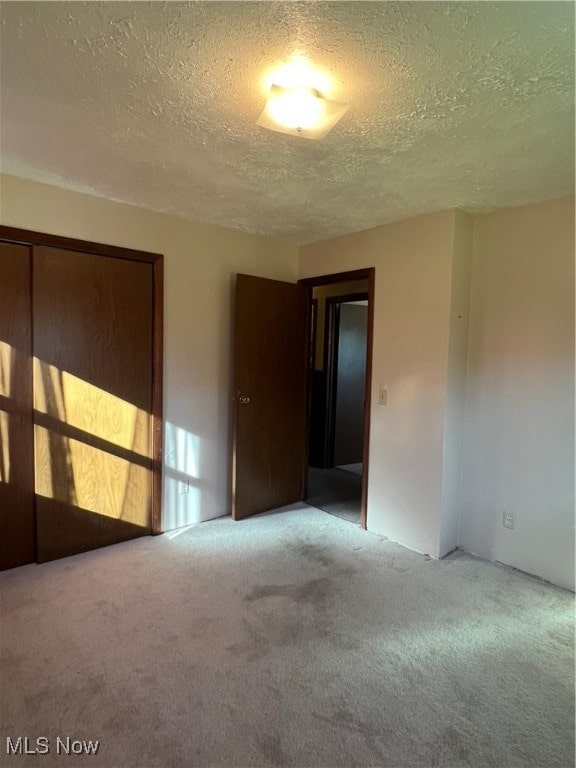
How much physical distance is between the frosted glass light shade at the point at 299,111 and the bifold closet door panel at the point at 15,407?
181 centimetres

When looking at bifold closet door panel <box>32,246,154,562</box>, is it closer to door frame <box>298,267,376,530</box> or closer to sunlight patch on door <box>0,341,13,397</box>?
sunlight patch on door <box>0,341,13,397</box>

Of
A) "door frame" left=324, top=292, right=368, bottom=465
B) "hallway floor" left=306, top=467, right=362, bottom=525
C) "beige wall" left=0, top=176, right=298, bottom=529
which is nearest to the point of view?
"beige wall" left=0, top=176, right=298, bottom=529

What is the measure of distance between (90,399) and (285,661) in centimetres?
192

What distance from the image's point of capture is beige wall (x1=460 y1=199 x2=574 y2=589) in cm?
257

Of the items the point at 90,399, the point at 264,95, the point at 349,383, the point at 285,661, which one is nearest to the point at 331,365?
the point at 349,383

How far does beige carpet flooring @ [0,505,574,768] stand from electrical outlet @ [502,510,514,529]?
0.29 meters

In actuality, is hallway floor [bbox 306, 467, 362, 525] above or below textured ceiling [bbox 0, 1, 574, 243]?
below

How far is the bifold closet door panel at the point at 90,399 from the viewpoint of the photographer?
105 inches

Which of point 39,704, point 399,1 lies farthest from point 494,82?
point 39,704

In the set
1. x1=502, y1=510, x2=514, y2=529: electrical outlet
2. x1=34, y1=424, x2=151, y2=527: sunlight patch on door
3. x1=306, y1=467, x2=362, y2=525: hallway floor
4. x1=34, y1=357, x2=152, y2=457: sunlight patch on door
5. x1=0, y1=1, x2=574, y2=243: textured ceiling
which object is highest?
x1=0, y1=1, x2=574, y2=243: textured ceiling

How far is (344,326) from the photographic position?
5.18 meters

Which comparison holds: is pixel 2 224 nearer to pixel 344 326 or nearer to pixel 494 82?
pixel 494 82

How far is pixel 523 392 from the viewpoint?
275cm

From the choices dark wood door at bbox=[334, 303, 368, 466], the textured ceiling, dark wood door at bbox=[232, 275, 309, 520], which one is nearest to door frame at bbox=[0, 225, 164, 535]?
the textured ceiling
